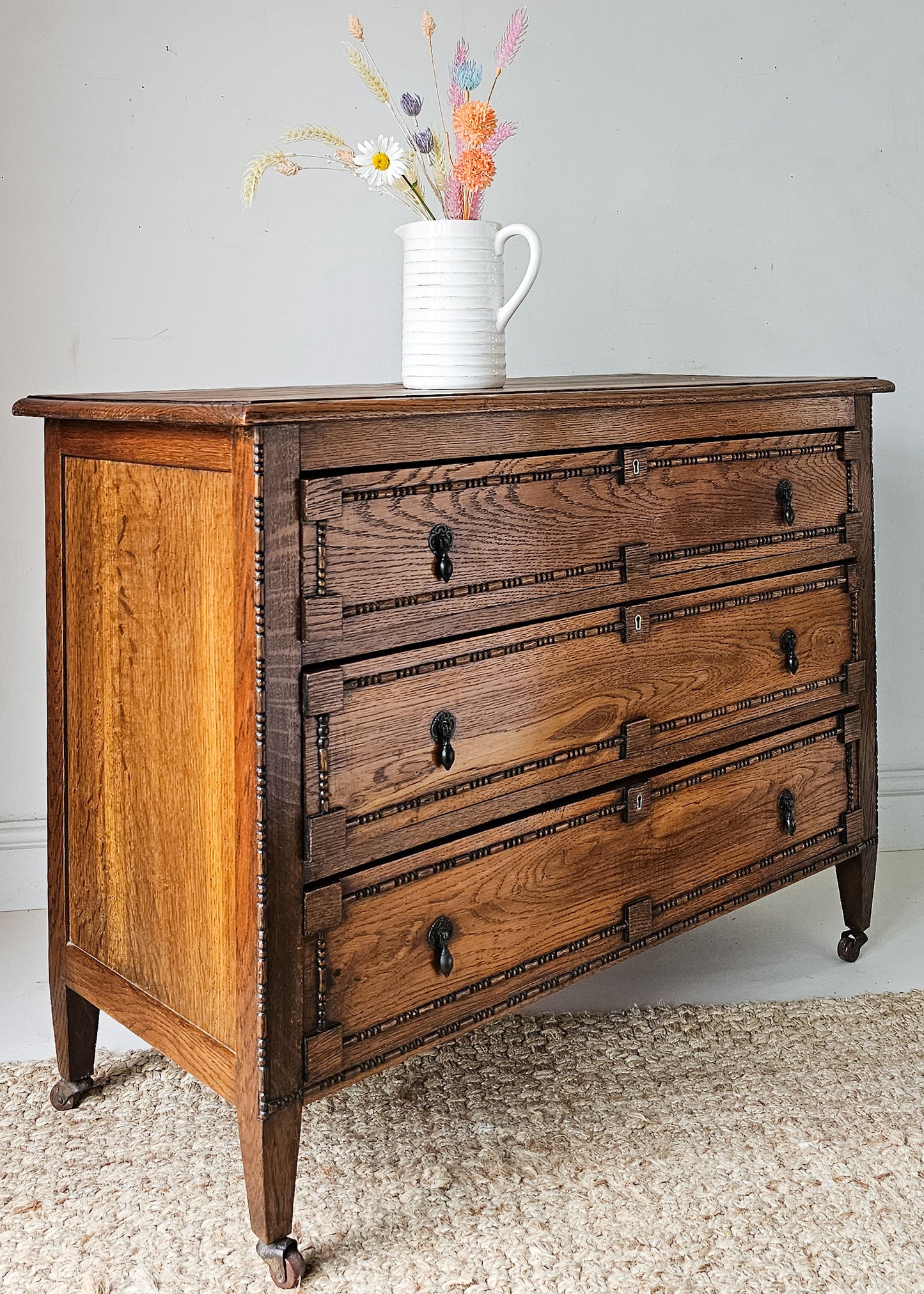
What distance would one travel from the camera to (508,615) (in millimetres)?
1618

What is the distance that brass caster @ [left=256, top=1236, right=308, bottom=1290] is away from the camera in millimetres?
1438

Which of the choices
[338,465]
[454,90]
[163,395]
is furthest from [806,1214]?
[454,90]

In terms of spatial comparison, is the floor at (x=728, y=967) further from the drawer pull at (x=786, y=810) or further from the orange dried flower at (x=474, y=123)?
the orange dried flower at (x=474, y=123)

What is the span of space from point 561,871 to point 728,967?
0.71 metres

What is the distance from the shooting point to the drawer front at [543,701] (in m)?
1.45

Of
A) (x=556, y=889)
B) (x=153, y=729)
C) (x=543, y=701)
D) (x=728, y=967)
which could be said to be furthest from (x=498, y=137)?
(x=728, y=967)

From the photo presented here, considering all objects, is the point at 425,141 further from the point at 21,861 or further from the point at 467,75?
the point at 21,861

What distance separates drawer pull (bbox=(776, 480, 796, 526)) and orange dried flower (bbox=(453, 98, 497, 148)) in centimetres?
72

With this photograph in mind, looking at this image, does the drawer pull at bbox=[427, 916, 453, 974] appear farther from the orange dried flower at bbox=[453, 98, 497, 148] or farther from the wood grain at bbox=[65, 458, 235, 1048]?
the orange dried flower at bbox=[453, 98, 497, 148]

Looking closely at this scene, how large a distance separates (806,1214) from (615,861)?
506mm

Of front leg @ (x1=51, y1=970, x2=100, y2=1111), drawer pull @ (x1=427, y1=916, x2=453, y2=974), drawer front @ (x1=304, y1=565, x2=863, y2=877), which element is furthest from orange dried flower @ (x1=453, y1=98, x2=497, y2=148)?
front leg @ (x1=51, y1=970, x2=100, y2=1111)

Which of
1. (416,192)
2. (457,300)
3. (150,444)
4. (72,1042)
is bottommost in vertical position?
(72,1042)

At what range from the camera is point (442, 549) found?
1527 mm

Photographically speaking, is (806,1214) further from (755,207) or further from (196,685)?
(755,207)
